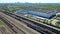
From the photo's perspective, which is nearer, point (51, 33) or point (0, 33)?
point (51, 33)

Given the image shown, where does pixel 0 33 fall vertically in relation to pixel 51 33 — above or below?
below

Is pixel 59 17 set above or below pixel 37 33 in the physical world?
above

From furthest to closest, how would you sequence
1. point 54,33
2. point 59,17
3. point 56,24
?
point 59,17 → point 56,24 → point 54,33

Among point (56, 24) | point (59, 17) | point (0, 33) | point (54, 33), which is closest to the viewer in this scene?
point (54, 33)

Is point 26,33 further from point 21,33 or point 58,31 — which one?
point 58,31

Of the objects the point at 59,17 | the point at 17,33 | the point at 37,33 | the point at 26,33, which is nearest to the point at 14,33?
the point at 17,33

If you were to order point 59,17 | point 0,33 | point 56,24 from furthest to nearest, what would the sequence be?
point 59,17 → point 56,24 → point 0,33

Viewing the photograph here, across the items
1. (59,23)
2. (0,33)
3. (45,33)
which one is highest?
(59,23)

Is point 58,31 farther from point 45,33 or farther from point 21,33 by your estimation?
point 21,33

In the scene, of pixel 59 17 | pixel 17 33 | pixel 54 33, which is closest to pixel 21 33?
pixel 17 33
